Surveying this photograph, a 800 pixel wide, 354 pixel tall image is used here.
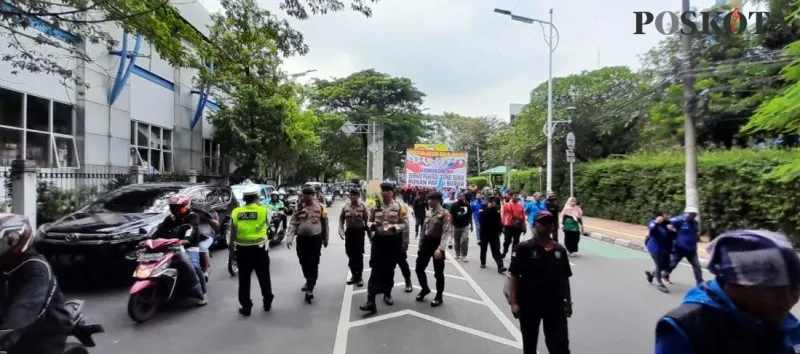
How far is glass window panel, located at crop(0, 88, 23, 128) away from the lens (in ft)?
41.7

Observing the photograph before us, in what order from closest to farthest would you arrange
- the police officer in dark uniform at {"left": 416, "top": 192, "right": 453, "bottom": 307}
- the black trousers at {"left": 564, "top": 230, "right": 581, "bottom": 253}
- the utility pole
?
1. the police officer in dark uniform at {"left": 416, "top": 192, "right": 453, "bottom": 307}
2. the black trousers at {"left": 564, "top": 230, "right": 581, "bottom": 253}
3. the utility pole

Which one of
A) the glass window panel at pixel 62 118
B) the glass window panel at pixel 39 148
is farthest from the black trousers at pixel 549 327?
the glass window panel at pixel 62 118

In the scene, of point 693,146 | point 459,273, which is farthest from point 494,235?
point 693,146

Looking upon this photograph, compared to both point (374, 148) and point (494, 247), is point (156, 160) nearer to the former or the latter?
point (494, 247)

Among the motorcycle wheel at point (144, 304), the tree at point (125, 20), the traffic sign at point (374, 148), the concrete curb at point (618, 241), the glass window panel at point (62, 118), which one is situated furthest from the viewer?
the traffic sign at point (374, 148)

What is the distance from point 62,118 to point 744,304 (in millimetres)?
17550

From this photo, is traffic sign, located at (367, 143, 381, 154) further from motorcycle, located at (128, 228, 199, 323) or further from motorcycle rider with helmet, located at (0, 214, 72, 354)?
motorcycle rider with helmet, located at (0, 214, 72, 354)

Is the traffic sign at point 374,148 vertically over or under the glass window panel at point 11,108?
over

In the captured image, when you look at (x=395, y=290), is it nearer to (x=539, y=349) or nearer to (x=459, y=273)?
(x=459, y=273)

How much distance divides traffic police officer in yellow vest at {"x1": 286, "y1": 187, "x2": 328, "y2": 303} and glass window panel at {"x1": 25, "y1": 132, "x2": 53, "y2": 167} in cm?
1106

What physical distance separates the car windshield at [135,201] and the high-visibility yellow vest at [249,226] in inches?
112

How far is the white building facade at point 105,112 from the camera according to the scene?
13.1m

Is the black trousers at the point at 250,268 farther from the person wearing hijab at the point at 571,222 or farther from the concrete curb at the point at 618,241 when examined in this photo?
the concrete curb at the point at 618,241

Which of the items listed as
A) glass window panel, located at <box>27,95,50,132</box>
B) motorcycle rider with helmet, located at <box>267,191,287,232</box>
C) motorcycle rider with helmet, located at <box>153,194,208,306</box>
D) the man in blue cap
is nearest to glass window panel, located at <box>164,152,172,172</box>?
glass window panel, located at <box>27,95,50,132</box>
